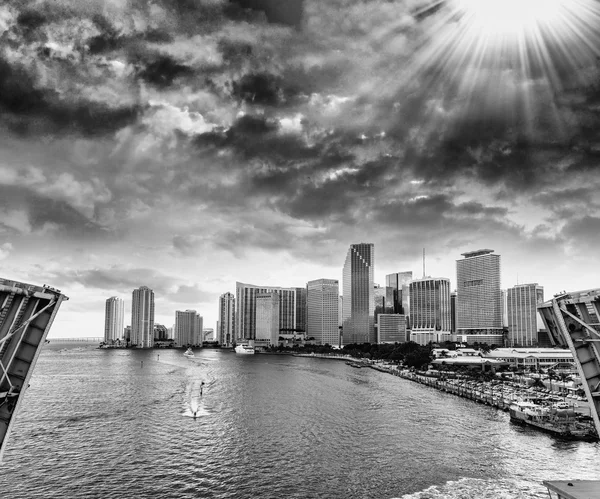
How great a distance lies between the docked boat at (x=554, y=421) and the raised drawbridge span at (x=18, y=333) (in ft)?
213

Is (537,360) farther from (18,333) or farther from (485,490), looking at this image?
(18,333)

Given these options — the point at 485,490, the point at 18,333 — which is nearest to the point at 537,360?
the point at 485,490

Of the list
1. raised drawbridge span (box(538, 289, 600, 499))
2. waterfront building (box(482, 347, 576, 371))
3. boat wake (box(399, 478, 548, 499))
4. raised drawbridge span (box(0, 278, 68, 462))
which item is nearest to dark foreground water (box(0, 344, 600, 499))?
boat wake (box(399, 478, 548, 499))

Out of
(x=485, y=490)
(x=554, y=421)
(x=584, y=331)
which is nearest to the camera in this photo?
(x=584, y=331)

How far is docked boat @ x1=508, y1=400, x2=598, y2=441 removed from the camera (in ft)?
204

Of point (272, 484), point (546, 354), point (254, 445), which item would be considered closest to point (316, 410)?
point (254, 445)

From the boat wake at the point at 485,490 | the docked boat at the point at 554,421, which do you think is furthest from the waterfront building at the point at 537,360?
the boat wake at the point at 485,490

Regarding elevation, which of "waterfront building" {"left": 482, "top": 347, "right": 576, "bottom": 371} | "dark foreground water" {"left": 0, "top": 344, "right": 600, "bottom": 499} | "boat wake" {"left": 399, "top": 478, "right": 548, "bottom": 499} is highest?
"boat wake" {"left": 399, "top": 478, "right": 548, "bottom": 499}

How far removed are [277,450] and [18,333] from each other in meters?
42.8

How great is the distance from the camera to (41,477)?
4544 centimetres

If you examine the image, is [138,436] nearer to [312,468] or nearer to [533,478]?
[312,468]

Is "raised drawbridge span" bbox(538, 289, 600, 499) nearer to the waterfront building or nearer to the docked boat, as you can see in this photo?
the docked boat

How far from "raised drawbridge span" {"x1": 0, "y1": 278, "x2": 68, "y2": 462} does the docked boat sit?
6506cm

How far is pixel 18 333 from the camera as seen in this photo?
2042 cm
